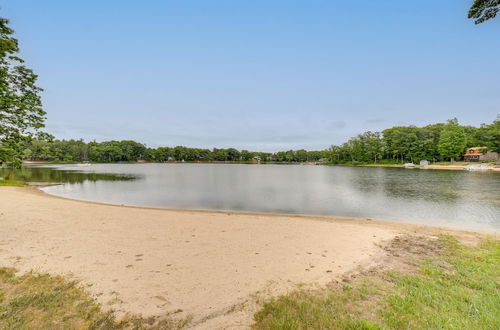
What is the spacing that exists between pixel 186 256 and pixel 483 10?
7.66 metres

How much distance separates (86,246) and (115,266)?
204 cm

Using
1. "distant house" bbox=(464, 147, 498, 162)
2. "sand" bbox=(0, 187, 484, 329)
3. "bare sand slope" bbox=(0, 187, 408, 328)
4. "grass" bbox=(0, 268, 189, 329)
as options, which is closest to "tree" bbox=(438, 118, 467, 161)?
"distant house" bbox=(464, 147, 498, 162)

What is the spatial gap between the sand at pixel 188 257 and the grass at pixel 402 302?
0.51 m

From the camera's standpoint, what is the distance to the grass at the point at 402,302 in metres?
3.28

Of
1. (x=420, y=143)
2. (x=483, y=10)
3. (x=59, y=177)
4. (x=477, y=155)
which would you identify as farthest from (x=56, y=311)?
(x=477, y=155)

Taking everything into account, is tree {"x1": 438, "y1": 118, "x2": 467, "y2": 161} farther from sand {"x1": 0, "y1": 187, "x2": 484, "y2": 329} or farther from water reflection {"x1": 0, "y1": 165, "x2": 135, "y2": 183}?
water reflection {"x1": 0, "y1": 165, "x2": 135, "y2": 183}

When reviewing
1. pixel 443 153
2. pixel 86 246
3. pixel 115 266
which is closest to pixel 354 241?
pixel 115 266

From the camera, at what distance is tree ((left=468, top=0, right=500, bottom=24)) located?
143 inches

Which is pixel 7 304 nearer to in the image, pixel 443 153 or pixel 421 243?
pixel 421 243

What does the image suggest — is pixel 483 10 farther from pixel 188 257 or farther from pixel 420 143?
pixel 420 143

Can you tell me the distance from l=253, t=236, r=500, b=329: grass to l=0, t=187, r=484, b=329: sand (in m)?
0.51

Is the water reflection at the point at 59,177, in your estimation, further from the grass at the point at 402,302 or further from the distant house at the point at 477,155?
the distant house at the point at 477,155

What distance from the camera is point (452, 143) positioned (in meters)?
71.9

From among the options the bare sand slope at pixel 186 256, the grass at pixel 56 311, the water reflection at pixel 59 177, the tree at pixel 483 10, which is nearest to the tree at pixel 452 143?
the bare sand slope at pixel 186 256
